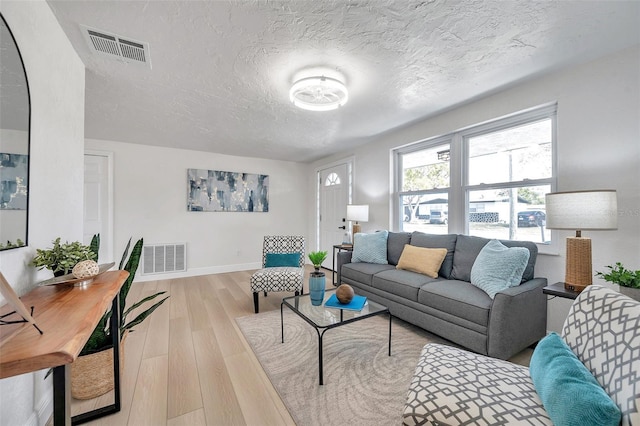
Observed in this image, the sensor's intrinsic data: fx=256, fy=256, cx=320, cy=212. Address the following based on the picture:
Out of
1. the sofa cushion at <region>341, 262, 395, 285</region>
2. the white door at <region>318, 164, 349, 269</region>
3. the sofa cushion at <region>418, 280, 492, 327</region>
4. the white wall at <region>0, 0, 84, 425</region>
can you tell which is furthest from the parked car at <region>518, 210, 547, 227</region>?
the white wall at <region>0, 0, 84, 425</region>

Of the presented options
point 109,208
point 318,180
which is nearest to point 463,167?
point 318,180

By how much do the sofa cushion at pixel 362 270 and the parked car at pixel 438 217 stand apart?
0.87 meters

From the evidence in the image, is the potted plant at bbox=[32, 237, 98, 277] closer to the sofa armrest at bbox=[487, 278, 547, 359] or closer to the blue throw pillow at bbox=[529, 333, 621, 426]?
the blue throw pillow at bbox=[529, 333, 621, 426]

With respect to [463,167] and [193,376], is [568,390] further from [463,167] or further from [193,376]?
[463,167]

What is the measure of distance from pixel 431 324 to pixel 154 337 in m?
2.44

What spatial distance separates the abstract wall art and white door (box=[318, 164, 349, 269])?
3.86ft

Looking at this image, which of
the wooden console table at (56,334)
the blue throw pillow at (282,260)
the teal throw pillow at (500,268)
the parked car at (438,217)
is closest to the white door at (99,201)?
the blue throw pillow at (282,260)

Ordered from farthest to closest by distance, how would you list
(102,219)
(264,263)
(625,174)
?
1. (102,219)
2. (264,263)
3. (625,174)

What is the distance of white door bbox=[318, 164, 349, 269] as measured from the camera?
4.73m

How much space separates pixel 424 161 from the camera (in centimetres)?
346

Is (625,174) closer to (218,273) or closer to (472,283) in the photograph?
(472,283)

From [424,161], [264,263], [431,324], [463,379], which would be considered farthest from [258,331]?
[424,161]

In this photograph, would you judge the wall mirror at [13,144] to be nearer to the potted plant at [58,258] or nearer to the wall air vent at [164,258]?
the potted plant at [58,258]

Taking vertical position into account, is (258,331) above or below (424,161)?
below
